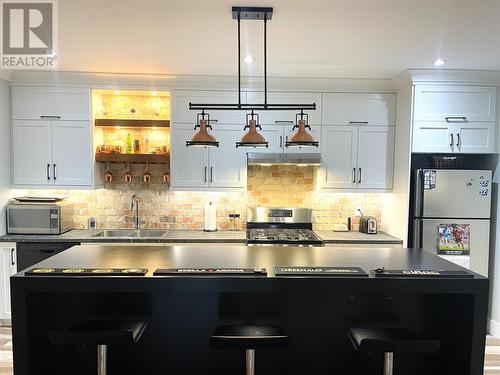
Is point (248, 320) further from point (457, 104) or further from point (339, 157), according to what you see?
point (457, 104)

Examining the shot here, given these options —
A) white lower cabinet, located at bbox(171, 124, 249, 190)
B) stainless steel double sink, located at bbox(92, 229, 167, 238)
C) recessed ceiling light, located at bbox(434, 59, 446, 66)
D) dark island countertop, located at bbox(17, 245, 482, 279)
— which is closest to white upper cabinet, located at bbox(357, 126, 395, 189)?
recessed ceiling light, located at bbox(434, 59, 446, 66)

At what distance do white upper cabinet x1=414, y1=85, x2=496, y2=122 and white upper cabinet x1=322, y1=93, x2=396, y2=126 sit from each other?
389 millimetres

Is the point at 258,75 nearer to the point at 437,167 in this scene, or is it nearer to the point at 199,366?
the point at 437,167

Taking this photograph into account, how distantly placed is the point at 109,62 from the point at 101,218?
185 centimetres

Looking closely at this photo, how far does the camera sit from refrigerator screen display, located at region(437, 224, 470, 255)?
12.0ft

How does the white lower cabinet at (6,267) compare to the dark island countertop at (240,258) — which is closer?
the dark island countertop at (240,258)

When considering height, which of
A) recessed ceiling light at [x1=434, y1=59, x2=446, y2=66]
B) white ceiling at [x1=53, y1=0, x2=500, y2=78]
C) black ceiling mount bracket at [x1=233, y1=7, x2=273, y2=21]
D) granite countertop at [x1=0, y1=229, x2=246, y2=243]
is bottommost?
granite countertop at [x1=0, y1=229, x2=246, y2=243]

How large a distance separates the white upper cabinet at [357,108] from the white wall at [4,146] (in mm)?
3403

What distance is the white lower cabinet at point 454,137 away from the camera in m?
3.73

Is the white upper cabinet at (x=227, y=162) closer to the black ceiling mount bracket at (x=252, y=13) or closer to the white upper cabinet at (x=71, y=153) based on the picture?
the white upper cabinet at (x=71, y=153)

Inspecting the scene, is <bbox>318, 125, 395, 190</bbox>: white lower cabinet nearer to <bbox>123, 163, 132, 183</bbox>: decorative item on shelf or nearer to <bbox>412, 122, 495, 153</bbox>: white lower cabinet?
<bbox>412, 122, 495, 153</bbox>: white lower cabinet

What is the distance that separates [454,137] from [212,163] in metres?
2.56

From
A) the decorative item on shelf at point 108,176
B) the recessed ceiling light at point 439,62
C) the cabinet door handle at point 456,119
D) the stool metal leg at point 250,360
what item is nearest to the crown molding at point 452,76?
the recessed ceiling light at point 439,62

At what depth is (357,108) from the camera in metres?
4.04
